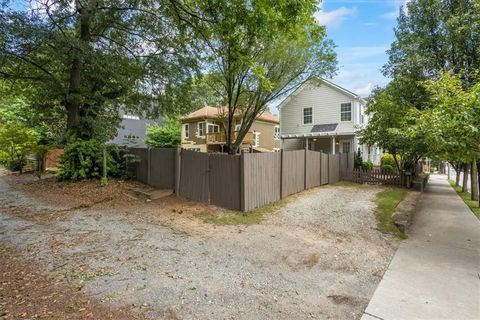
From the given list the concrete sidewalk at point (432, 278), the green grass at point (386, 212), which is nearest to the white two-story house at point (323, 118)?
the green grass at point (386, 212)

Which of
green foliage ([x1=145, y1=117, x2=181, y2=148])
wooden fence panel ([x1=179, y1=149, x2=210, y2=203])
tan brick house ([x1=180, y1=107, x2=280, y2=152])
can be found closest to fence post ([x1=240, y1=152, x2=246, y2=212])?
wooden fence panel ([x1=179, y1=149, x2=210, y2=203])

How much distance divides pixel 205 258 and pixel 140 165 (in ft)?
24.6

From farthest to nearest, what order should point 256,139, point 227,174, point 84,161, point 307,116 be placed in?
1. point 256,139
2. point 307,116
3. point 84,161
4. point 227,174

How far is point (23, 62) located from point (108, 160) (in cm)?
478

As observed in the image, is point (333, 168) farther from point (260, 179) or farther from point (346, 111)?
point (260, 179)

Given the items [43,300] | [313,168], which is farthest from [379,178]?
[43,300]

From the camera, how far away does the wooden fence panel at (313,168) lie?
40.4 feet

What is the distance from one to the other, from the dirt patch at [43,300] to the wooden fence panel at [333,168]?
42.9 feet

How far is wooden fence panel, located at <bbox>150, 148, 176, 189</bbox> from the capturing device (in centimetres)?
977

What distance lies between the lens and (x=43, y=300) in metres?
3.23

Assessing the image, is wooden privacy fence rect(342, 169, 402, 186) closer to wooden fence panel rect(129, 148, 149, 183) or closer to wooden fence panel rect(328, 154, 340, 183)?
wooden fence panel rect(328, 154, 340, 183)

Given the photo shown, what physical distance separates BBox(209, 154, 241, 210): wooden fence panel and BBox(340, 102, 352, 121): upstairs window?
1480 centimetres

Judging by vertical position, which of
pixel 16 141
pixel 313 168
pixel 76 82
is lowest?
pixel 313 168

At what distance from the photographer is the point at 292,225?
7020 mm
